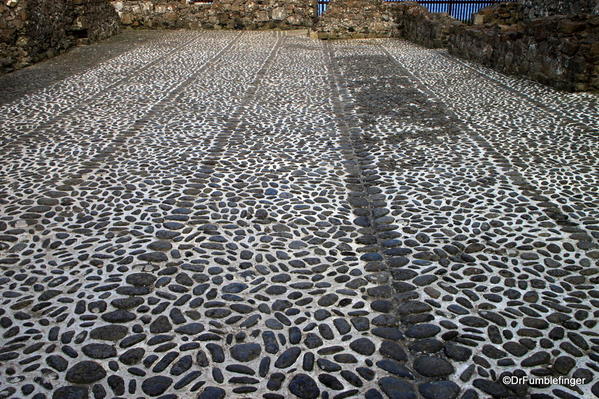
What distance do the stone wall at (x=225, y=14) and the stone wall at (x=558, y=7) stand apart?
5984mm

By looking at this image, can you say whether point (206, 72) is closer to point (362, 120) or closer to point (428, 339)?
point (362, 120)

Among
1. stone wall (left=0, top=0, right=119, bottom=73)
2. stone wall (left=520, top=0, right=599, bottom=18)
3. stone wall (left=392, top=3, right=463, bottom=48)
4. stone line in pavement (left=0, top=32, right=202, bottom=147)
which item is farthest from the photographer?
stone wall (left=392, top=3, right=463, bottom=48)

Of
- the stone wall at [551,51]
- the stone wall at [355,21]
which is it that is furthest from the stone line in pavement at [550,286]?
the stone wall at [355,21]

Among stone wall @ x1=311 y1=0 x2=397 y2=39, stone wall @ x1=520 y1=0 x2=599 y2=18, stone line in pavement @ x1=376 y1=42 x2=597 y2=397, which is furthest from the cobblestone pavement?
stone wall @ x1=311 y1=0 x2=397 y2=39

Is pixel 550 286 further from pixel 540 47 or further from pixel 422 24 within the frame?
pixel 422 24

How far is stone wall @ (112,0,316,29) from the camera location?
13.6 meters

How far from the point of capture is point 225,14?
542 inches

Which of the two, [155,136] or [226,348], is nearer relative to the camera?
[226,348]

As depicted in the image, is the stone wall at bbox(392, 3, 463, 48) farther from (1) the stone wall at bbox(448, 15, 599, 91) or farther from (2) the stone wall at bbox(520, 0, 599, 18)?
(2) the stone wall at bbox(520, 0, 599, 18)

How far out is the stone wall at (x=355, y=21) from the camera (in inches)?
481

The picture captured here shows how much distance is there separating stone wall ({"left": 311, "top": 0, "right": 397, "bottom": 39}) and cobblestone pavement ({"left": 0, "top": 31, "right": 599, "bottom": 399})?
299 inches

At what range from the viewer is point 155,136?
Result: 4566mm


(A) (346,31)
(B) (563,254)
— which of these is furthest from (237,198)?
(A) (346,31)

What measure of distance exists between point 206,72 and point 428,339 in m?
6.79
